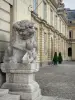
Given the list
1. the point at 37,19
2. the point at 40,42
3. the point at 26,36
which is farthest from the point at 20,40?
the point at 40,42

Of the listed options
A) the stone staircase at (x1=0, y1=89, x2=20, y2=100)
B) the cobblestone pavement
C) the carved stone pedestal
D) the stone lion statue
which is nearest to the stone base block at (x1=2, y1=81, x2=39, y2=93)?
the carved stone pedestal

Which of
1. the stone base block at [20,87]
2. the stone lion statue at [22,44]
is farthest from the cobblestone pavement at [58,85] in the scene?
the stone lion statue at [22,44]

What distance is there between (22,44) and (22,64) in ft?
1.76

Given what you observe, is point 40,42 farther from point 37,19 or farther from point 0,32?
point 0,32

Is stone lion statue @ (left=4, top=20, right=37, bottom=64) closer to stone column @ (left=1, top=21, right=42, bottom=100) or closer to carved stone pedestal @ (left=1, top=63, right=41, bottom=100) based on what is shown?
stone column @ (left=1, top=21, right=42, bottom=100)

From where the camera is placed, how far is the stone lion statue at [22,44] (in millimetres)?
6461

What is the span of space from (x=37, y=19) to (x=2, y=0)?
62.9 ft

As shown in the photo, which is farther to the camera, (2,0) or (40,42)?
(40,42)

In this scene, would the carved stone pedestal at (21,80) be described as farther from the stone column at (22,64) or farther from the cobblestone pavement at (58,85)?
the cobblestone pavement at (58,85)

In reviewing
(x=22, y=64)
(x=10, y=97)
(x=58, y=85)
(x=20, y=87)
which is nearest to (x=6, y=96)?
(x=10, y=97)

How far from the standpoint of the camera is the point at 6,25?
6988 millimetres

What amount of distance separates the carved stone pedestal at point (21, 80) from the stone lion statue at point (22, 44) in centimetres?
18

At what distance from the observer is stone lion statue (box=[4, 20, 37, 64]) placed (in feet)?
21.2

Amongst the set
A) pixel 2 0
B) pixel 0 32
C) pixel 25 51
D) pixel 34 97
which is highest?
pixel 2 0
